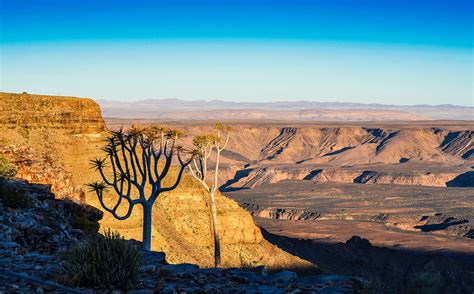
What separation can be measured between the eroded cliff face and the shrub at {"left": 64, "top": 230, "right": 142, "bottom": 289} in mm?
23093

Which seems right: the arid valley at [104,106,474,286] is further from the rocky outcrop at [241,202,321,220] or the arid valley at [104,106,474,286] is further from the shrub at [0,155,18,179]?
the shrub at [0,155,18,179]

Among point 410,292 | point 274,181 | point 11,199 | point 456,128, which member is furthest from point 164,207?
point 456,128

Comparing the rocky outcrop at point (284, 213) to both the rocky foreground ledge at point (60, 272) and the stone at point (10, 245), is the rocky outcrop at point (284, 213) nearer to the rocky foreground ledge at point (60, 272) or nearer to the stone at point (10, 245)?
the rocky foreground ledge at point (60, 272)

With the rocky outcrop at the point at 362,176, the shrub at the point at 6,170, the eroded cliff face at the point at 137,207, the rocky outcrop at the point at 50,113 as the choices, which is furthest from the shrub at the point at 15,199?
the rocky outcrop at the point at 362,176

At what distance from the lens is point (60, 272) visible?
984 centimetres

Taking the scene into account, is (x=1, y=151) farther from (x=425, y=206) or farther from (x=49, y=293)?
(x=425, y=206)

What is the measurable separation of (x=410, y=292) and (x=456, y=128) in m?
186

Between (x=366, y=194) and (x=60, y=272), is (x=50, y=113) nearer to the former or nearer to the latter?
(x=60, y=272)

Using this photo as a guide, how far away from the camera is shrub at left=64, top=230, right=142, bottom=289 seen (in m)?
9.57

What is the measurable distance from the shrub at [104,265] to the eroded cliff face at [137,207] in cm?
2309

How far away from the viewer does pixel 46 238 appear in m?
13.6

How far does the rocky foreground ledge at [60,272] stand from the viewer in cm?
951

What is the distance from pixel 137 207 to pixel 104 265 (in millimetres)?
25979

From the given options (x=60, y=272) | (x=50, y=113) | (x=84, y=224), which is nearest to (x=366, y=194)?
(x=50, y=113)
